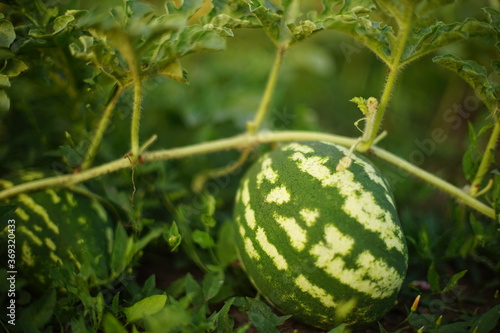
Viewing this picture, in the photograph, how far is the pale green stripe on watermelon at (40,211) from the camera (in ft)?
4.89

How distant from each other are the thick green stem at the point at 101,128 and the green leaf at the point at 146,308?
0.60 meters

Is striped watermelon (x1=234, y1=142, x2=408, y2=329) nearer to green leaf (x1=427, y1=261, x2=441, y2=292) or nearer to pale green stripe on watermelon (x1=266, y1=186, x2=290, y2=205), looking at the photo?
pale green stripe on watermelon (x1=266, y1=186, x2=290, y2=205)

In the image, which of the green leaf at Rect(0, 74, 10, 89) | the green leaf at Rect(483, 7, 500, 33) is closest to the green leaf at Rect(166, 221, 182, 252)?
the green leaf at Rect(0, 74, 10, 89)

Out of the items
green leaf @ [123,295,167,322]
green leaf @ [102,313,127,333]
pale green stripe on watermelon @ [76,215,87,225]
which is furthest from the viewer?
pale green stripe on watermelon @ [76,215,87,225]

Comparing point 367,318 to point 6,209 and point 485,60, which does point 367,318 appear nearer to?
point 6,209

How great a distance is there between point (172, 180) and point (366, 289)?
44.2 inches

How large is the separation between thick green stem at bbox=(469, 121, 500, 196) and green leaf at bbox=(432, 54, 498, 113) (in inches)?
4.5

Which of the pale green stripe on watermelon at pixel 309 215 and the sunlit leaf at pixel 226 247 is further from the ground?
the pale green stripe on watermelon at pixel 309 215

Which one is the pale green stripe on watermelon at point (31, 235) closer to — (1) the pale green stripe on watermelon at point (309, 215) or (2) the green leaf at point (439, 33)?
(1) the pale green stripe on watermelon at point (309, 215)

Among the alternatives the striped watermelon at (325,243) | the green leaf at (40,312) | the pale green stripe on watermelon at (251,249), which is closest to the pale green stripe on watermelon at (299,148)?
the striped watermelon at (325,243)

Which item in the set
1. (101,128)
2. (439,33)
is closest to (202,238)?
(101,128)

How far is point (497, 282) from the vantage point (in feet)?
5.42

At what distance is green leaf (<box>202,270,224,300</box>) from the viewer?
4.58ft

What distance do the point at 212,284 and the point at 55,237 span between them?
58cm
